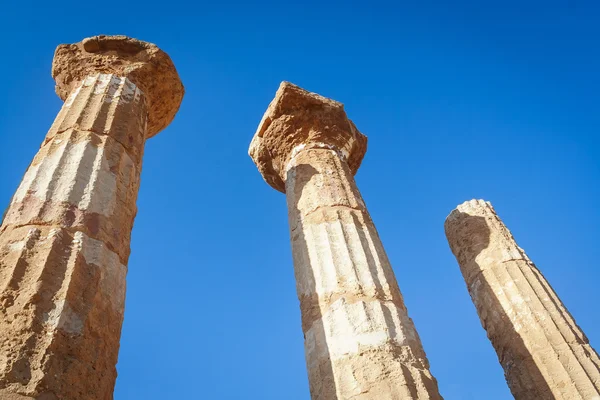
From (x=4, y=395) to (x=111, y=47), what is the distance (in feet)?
19.0

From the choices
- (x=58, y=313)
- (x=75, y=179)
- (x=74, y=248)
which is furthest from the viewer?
(x=75, y=179)

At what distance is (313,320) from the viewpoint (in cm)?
591

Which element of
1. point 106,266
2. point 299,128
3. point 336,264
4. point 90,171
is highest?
point 299,128

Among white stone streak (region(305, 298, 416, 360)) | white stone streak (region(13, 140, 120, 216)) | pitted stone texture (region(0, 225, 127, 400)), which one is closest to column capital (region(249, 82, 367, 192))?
white stone streak (region(305, 298, 416, 360))

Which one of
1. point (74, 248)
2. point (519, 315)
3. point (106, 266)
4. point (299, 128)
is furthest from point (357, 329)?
point (519, 315)

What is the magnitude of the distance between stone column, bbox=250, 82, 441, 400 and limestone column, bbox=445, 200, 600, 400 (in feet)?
10.2

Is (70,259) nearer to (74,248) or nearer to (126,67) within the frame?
(74,248)

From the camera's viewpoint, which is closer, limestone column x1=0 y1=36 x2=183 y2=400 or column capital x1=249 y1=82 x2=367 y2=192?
limestone column x1=0 y1=36 x2=183 y2=400

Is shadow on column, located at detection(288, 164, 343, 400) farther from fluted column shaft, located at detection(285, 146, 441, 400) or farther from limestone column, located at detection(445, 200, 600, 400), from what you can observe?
limestone column, located at detection(445, 200, 600, 400)

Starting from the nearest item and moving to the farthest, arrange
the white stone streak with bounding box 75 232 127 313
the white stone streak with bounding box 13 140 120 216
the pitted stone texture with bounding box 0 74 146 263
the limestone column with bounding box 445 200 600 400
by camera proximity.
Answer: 1. the white stone streak with bounding box 75 232 127 313
2. the pitted stone texture with bounding box 0 74 146 263
3. the white stone streak with bounding box 13 140 120 216
4. the limestone column with bounding box 445 200 600 400

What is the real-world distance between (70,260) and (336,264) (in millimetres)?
3165

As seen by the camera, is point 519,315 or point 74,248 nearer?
point 74,248

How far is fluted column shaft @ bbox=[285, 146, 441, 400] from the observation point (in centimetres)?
489

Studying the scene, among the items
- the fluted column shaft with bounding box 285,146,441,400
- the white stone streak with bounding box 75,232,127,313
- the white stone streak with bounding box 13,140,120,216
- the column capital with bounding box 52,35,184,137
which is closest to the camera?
the white stone streak with bounding box 75,232,127,313
